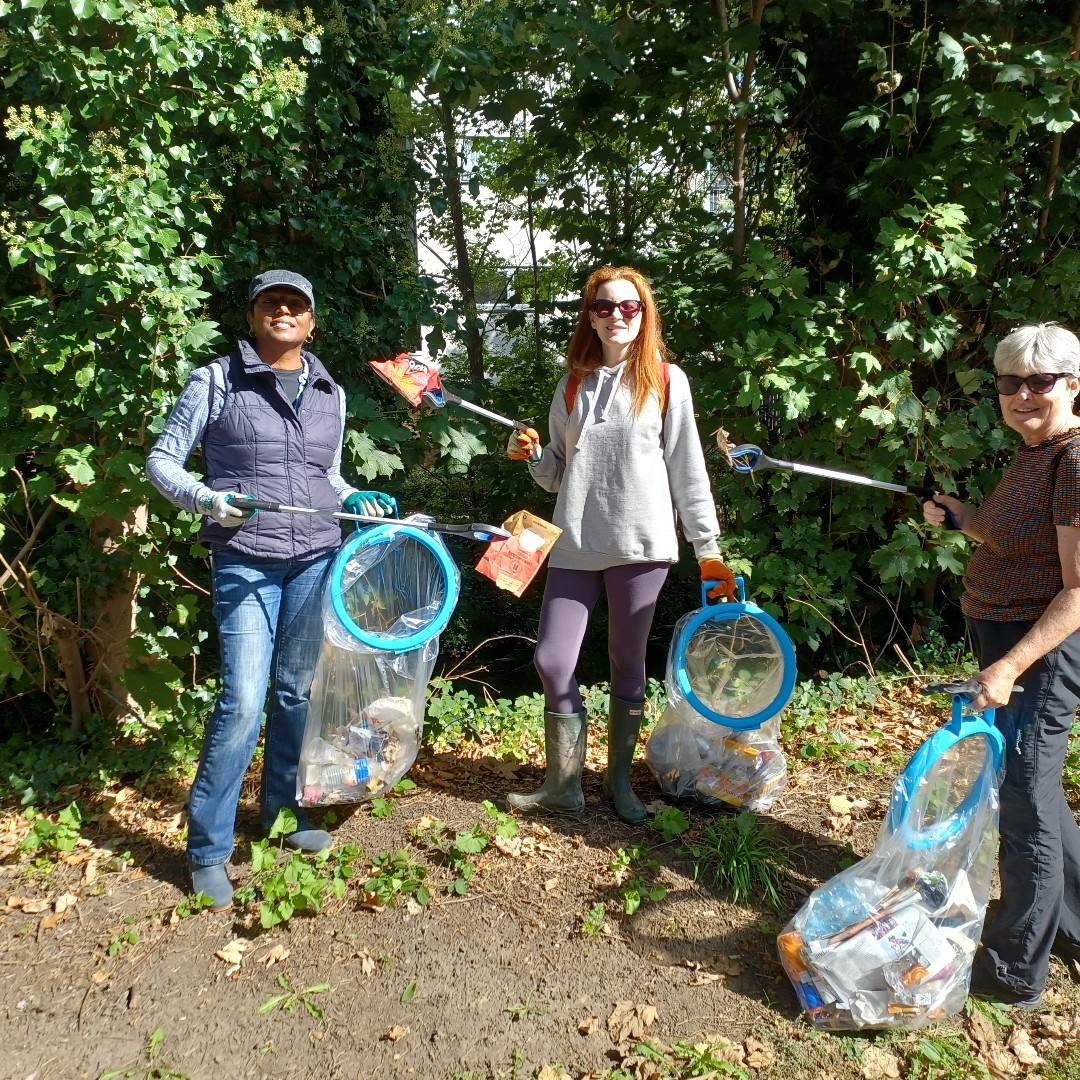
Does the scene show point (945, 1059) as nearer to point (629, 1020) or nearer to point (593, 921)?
point (629, 1020)

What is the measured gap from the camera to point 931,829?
2.24 meters

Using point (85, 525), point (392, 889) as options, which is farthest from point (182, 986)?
point (85, 525)

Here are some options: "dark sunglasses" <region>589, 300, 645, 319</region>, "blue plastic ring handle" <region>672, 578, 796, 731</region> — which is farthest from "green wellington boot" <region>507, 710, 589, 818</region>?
"dark sunglasses" <region>589, 300, 645, 319</region>

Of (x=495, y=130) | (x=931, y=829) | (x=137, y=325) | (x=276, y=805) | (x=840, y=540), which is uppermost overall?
(x=495, y=130)

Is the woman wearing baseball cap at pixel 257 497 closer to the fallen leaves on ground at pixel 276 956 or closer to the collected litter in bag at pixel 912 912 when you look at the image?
the fallen leaves on ground at pixel 276 956

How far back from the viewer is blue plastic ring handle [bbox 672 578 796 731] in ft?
9.48

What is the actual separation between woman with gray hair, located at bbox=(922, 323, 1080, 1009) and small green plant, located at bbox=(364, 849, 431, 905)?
1.52m

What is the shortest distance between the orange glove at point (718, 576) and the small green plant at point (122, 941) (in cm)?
195

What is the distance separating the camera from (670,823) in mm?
2979

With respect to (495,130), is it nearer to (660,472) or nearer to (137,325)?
(137,325)

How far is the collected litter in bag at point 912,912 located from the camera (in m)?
2.16

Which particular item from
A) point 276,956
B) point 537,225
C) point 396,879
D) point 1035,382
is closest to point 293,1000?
point 276,956

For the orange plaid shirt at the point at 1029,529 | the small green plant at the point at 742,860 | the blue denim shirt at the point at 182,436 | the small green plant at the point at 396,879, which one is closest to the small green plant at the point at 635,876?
the small green plant at the point at 742,860

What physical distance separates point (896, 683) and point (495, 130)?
11.3 feet
